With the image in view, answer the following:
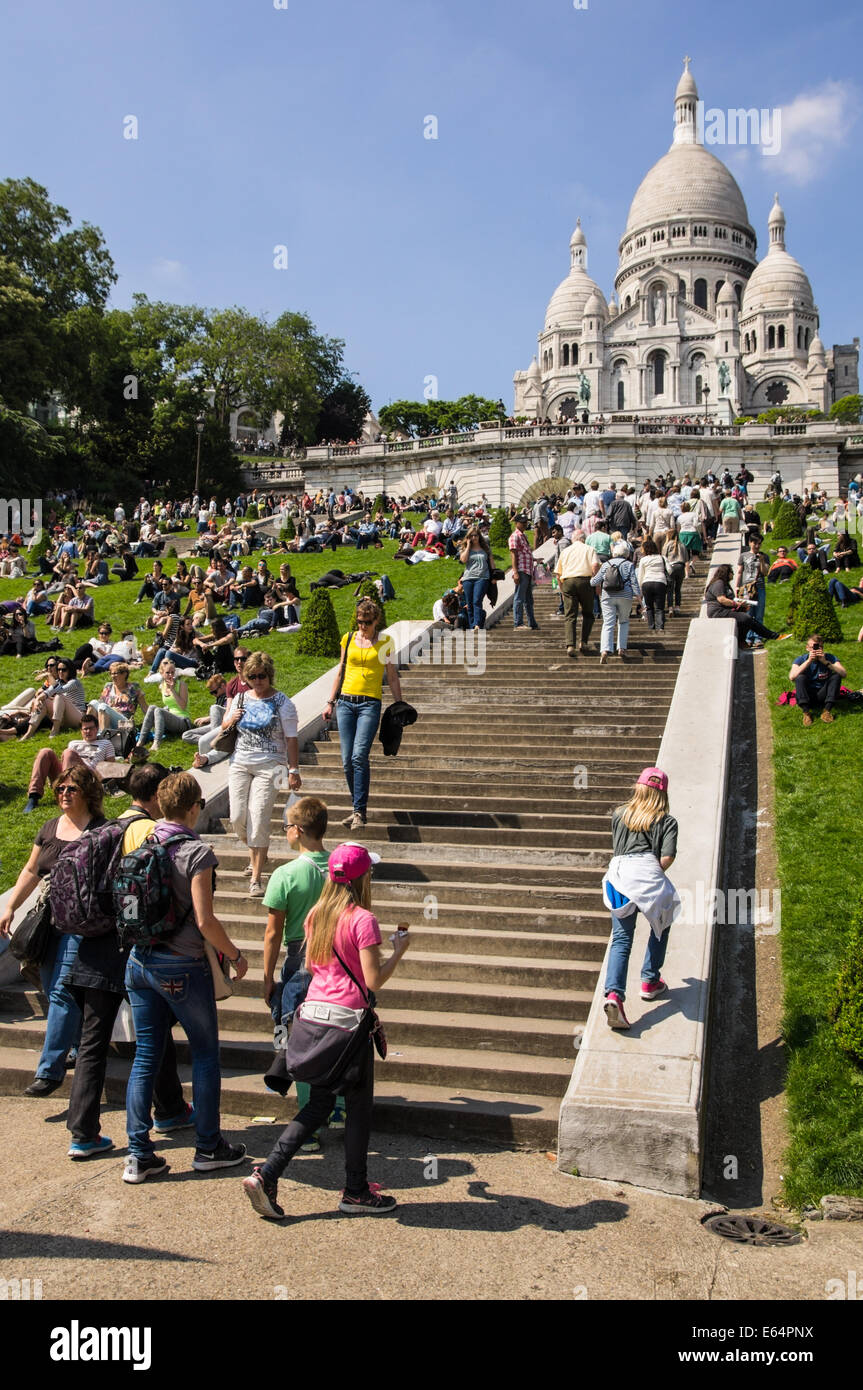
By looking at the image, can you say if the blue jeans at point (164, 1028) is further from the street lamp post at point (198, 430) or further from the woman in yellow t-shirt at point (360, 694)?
the street lamp post at point (198, 430)

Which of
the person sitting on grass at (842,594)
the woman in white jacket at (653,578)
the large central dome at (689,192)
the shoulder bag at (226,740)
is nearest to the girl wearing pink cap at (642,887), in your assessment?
the shoulder bag at (226,740)

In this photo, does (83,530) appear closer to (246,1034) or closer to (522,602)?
(522,602)

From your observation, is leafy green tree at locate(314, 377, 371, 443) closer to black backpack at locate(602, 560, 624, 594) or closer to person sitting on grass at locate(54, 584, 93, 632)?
person sitting on grass at locate(54, 584, 93, 632)

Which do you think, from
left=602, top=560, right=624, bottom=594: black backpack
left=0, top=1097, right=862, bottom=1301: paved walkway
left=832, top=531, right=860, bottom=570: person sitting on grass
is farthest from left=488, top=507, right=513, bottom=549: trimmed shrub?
left=0, top=1097, right=862, bottom=1301: paved walkway

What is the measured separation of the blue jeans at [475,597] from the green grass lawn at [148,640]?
2.08 metres

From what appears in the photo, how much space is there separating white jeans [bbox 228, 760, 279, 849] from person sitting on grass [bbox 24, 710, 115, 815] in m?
2.50

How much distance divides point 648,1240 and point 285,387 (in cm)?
5645

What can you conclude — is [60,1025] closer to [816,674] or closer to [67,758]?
[67,758]

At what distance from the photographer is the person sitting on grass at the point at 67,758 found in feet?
32.2

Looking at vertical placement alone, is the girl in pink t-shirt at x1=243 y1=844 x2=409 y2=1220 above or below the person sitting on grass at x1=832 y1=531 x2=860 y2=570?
below

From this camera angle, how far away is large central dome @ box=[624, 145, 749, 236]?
99.9 meters

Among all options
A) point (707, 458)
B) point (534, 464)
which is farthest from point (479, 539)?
point (707, 458)

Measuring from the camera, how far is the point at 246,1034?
6.59 meters
